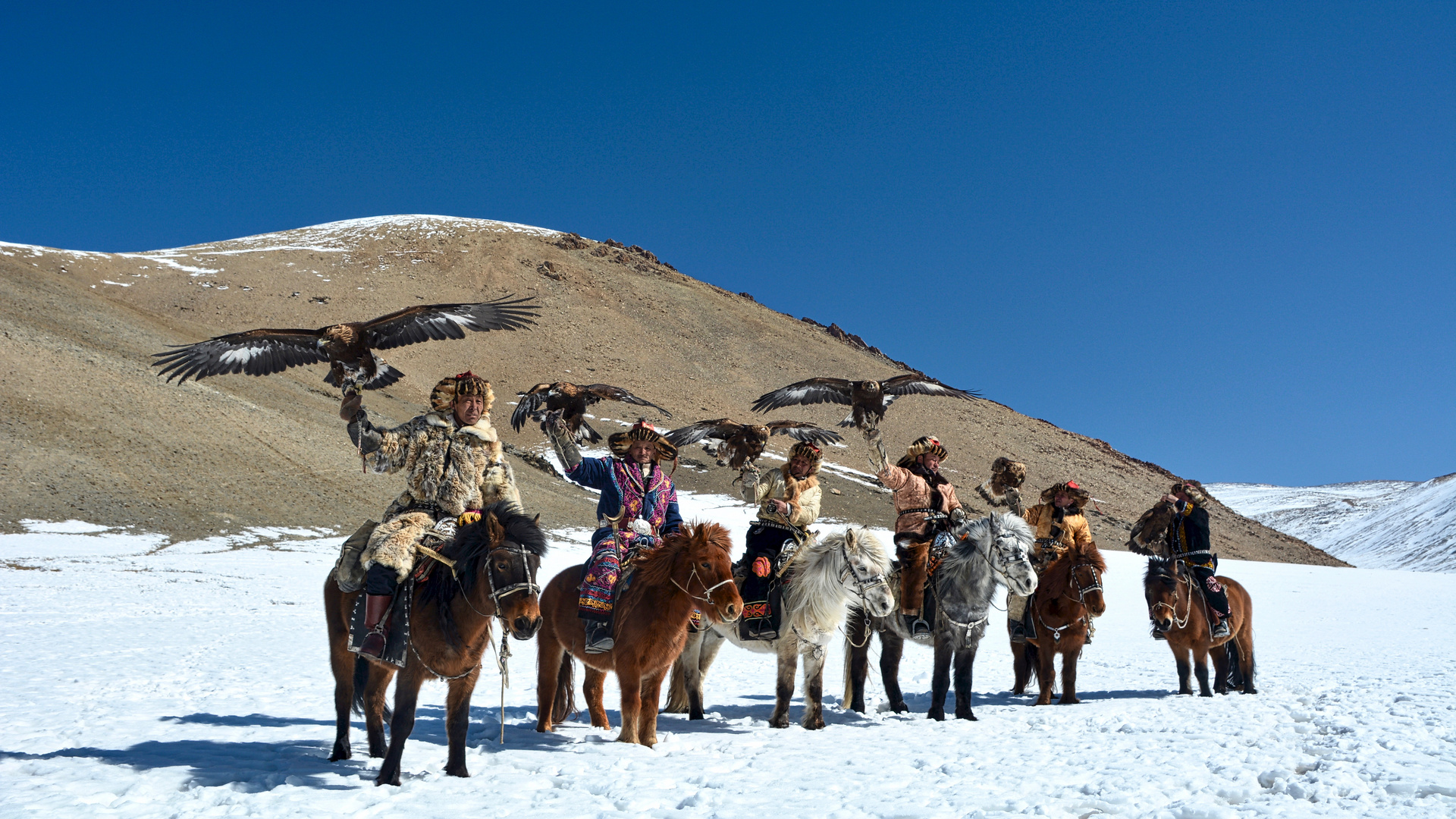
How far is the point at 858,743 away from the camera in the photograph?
6.73 meters

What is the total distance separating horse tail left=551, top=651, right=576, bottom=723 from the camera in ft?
23.8

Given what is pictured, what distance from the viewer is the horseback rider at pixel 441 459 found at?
5.48m

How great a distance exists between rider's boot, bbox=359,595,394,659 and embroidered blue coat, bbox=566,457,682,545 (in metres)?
1.93

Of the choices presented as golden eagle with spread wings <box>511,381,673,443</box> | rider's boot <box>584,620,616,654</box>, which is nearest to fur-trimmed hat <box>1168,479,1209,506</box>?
golden eagle with spread wings <box>511,381,673,443</box>

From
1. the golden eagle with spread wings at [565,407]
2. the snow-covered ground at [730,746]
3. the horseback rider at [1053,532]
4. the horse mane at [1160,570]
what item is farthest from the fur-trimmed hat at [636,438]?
the horse mane at [1160,570]

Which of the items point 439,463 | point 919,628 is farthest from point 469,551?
point 919,628

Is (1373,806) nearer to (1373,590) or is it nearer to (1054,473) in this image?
(1373,590)

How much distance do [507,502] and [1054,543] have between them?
21.0 ft

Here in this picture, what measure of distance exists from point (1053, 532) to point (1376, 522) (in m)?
88.2

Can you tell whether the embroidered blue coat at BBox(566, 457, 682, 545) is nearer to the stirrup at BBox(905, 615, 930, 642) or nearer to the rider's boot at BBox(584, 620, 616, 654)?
the rider's boot at BBox(584, 620, 616, 654)

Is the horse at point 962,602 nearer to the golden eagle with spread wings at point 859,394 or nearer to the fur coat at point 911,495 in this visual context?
the fur coat at point 911,495

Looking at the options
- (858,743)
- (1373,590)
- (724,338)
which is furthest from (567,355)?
(858,743)

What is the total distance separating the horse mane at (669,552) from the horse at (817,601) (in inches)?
39.9

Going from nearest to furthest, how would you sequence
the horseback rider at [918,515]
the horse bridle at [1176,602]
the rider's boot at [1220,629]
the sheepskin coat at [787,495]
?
the sheepskin coat at [787,495] → the horseback rider at [918,515] → the horse bridle at [1176,602] → the rider's boot at [1220,629]
